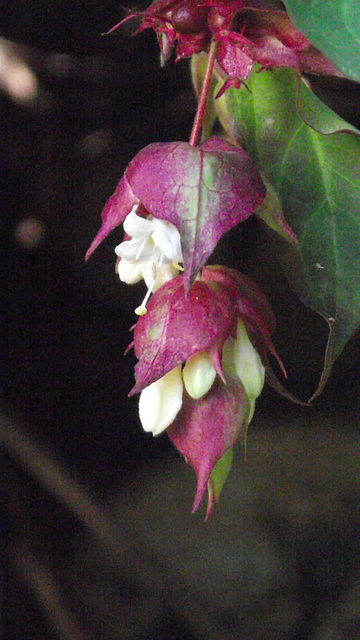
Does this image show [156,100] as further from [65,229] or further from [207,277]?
[207,277]

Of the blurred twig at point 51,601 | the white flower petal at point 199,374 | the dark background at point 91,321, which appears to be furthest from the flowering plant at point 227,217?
the blurred twig at point 51,601

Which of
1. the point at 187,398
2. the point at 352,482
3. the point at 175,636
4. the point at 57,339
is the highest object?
the point at 187,398

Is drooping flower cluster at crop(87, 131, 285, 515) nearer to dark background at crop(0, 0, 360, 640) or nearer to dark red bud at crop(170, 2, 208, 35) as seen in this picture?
dark red bud at crop(170, 2, 208, 35)

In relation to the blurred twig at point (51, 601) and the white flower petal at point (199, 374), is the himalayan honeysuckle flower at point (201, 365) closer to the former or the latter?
the white flower petal at point (199, 374)

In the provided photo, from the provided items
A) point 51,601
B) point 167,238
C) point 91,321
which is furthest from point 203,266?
point 51,601

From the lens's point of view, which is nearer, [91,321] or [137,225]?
[137,225]

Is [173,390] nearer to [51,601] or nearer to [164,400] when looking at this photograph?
[164,400]

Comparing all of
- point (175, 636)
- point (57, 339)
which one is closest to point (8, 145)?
point (57, 339)
